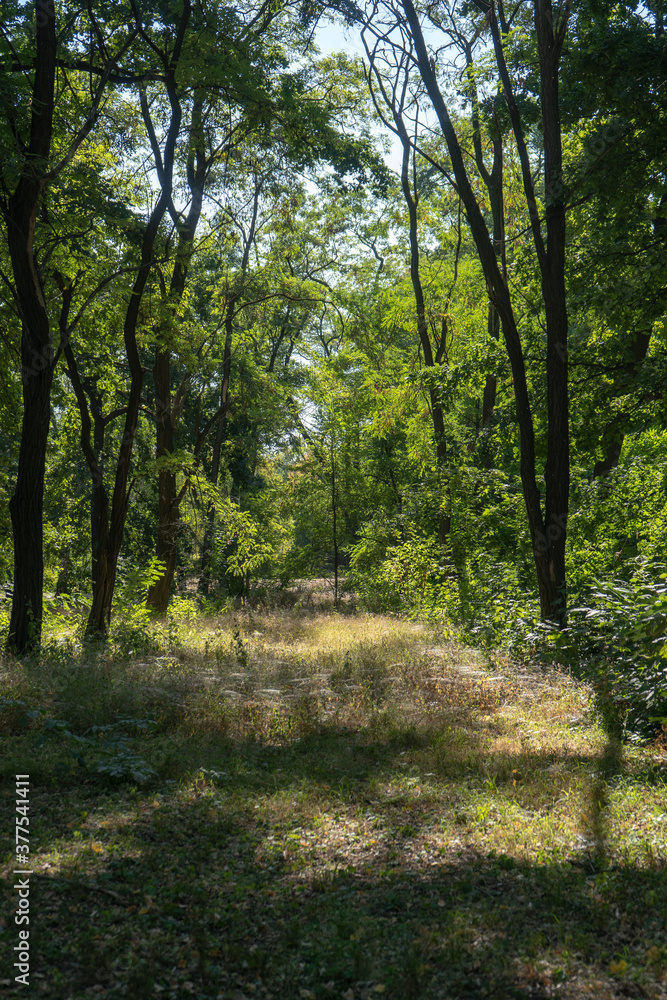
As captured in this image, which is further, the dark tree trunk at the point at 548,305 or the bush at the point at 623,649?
the dark tree trunk at the point at 548,305

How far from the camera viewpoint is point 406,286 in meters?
19.9

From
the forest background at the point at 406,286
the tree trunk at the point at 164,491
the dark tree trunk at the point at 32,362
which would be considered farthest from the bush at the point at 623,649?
the tree trunk at the point at 164,491

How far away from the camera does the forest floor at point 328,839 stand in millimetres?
3293

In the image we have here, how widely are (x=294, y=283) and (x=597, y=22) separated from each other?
9.03 metres

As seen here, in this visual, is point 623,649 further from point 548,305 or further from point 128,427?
point 128,427

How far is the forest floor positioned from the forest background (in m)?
1.39

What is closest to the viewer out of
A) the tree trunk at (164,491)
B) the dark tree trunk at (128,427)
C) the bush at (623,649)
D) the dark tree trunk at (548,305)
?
the bush at (623,649)

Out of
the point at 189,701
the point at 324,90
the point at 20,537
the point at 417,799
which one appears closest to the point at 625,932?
the point at 417,799

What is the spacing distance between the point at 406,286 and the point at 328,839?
17.4 m

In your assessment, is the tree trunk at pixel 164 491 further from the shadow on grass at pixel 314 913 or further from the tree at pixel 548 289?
the shadow on grass at pixel 314 913

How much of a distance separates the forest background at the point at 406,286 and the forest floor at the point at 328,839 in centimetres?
139

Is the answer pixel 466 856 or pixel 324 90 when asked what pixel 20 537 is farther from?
pixel 324 90

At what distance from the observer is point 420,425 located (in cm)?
1922

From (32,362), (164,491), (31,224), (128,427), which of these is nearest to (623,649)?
(128,427)
